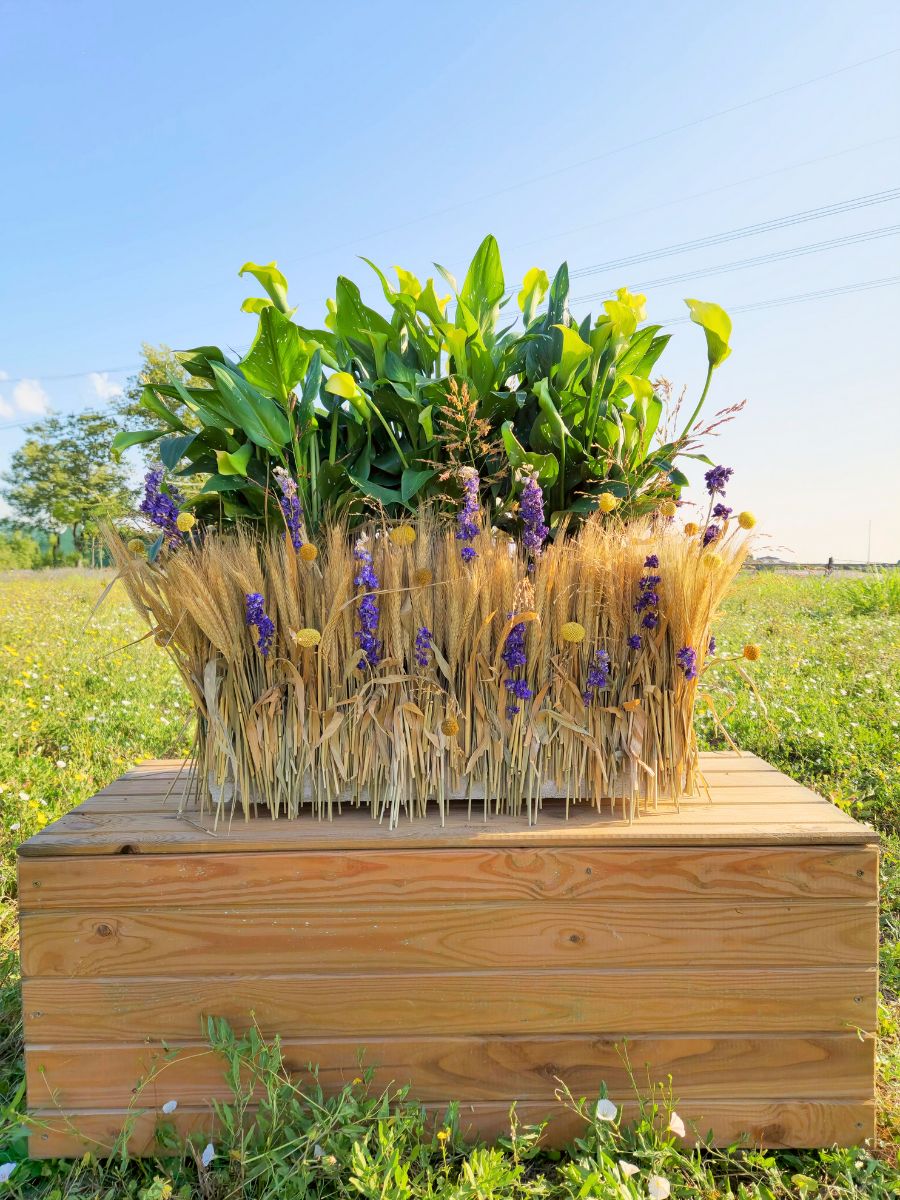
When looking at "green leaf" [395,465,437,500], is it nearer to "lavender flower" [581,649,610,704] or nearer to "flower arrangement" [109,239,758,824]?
"flower arrangement" [109,239,758,824]

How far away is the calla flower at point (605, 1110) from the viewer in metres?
1.32

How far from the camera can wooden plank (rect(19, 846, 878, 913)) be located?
135 cm

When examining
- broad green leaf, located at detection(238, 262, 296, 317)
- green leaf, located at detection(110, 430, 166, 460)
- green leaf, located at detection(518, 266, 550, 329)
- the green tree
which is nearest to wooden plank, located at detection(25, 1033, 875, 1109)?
green leaf, located at detection(110, 430, 166, 460)

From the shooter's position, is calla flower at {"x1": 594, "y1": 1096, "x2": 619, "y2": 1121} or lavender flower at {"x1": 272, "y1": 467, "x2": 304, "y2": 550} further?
lavender flower at {"x1": 272, "y1": 467, "x2": 304, "y2": 550}

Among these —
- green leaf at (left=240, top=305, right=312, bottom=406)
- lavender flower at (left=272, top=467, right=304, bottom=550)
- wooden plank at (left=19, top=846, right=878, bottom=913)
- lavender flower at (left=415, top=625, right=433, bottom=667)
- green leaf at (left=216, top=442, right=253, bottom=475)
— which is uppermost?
green leaf at (left=240, top=305, right=312, bottom=406)

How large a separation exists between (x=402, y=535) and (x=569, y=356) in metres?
0.57

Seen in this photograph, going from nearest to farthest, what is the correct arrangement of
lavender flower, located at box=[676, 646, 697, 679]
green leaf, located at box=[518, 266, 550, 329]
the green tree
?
1. lavender flower, located at box=[676, 646, 697, 679]
2. green leaf, located at box=[518, 266, 550, 329]
3. the green tree

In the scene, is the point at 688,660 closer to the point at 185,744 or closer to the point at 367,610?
the point at 367,610

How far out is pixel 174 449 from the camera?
1.66 meters

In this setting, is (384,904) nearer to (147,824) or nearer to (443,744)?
(443,744)

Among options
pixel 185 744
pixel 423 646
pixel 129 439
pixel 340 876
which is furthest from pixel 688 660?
pixel 185 744

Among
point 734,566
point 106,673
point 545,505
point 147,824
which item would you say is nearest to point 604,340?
point 545,505

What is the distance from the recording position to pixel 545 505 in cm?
181

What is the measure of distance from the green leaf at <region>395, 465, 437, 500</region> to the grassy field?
2.45 feet
